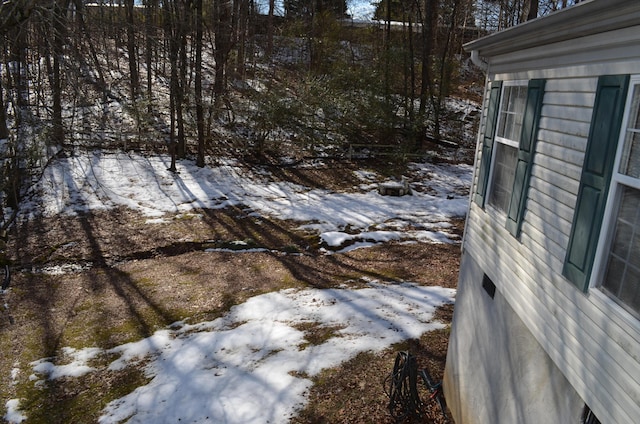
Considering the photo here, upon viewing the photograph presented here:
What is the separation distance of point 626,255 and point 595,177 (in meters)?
0.48

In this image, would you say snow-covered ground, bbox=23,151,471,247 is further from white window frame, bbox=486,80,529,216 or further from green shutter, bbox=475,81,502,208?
white window frame, bbox=486,80,529,216

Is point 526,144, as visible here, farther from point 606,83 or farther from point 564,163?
point 606,83

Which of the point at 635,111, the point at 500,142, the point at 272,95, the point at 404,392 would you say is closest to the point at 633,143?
the point at 635,111

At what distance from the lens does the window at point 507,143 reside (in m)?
3.87

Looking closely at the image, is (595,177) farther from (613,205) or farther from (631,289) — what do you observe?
(631,289)

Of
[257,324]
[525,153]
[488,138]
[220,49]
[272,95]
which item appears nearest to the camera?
[525,153]

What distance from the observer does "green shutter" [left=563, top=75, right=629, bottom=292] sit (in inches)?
93.7

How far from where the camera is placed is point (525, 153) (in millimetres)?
3498

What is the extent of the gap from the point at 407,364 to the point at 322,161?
1349 cm

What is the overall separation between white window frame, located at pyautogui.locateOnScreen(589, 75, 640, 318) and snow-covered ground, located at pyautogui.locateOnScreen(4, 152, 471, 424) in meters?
3.79

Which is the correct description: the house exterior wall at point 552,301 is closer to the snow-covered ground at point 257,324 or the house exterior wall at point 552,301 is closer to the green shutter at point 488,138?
the green shutter at point 488,138

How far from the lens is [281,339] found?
22.3ft

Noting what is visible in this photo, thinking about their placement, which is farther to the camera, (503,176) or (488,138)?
(488,138)

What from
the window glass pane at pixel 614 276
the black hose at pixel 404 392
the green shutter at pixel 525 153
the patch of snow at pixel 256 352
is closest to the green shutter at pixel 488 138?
the green shutter at pixel 525 153
